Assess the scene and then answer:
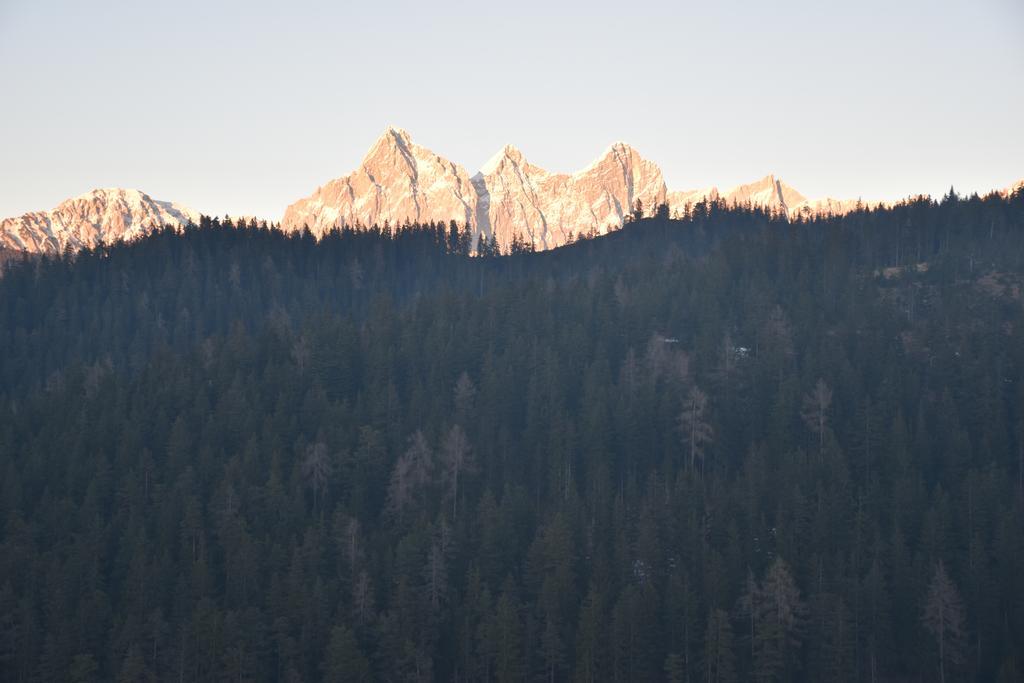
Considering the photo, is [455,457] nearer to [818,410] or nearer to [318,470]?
[318,470]

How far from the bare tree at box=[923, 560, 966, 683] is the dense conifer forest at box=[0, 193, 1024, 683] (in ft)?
0.87

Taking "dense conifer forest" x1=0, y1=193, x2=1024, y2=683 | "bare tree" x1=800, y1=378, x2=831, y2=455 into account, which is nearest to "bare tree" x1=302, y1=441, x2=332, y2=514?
"dense conifer forest" x1=0, y1=193, x2=1024, y2=683

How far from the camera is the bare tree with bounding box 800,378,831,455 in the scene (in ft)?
390

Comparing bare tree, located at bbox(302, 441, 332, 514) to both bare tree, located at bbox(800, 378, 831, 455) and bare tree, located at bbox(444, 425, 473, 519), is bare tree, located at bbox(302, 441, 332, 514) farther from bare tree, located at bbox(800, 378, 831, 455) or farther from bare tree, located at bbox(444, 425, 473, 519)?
bare tree, located at bbox(800, 378, 831, 455)

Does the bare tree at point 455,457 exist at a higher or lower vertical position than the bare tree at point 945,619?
higher

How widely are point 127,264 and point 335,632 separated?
12158 centimetres

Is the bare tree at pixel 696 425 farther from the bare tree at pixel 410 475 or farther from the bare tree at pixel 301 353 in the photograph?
the bare tree at pixel 301 353

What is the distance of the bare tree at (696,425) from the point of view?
119438 millimetres

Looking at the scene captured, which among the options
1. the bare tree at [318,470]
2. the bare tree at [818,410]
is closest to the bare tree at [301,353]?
the bare tree at [318,470]

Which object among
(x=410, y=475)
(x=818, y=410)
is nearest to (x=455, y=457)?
(x=410, y=475)

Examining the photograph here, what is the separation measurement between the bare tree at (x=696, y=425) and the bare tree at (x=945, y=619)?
1203 inches

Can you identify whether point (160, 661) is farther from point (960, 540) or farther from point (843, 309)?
Result: point (843, 309)

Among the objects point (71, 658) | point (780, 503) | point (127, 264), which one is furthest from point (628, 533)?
point (127, 264)

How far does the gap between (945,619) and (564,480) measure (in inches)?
1460
